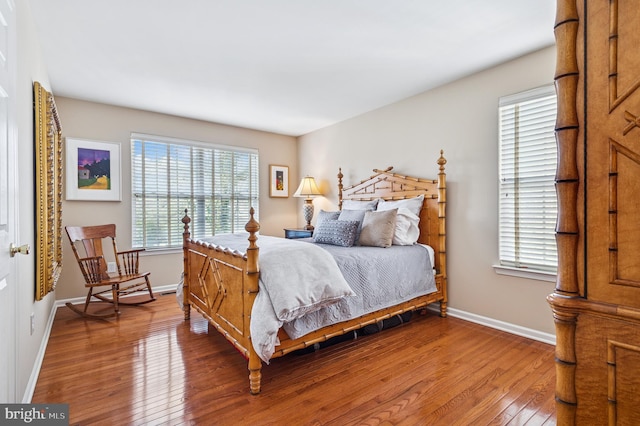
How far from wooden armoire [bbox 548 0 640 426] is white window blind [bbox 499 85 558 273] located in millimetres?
2038

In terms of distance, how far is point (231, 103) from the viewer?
3922 millimetres

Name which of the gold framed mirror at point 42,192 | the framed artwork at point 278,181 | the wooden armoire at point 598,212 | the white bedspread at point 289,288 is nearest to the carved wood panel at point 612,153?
the wooden armoire at point 598,212

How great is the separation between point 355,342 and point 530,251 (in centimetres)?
170

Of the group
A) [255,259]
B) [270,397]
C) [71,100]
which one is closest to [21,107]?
[255,259]

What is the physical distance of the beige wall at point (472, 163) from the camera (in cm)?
277

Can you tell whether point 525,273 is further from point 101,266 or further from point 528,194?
point 101,266

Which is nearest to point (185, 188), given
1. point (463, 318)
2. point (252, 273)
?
point (252, 273)

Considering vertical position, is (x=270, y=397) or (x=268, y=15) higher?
(x=268, y=15)

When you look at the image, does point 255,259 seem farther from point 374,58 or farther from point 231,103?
point 231,103

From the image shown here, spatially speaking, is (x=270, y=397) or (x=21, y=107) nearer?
(x=21, y=107)

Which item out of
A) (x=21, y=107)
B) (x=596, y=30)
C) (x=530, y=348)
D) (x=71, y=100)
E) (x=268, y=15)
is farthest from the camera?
(x=71, y=100)

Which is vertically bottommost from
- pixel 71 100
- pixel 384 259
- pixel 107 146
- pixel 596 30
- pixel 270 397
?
pixel 270 397

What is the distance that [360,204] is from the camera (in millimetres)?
4031

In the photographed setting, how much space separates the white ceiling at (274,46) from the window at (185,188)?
782 millimetres
